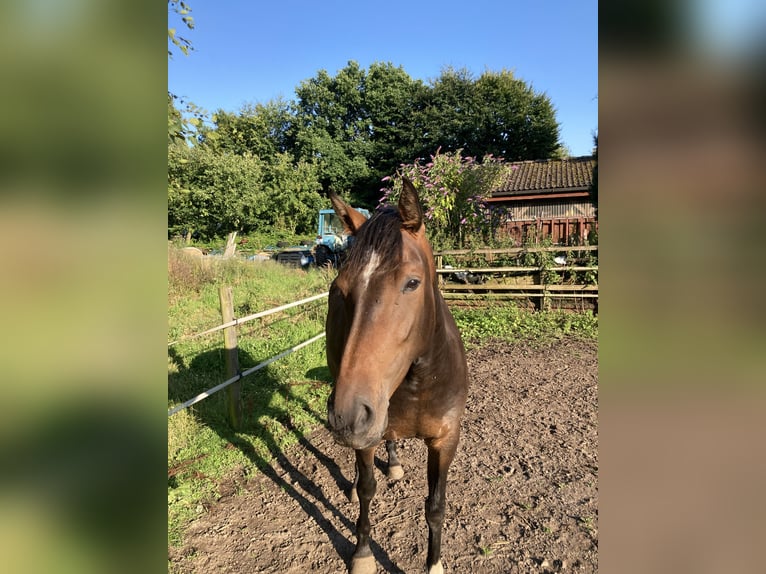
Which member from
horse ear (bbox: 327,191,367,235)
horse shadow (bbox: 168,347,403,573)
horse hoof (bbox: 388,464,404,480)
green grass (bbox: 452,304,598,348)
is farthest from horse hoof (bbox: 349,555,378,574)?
green grass (bbox: 452,304,598,348)

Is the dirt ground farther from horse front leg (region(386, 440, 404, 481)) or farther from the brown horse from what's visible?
the brown horse

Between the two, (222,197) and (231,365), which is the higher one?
(222,197)

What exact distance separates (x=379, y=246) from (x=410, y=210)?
300 mm

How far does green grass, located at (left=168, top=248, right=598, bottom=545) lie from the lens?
351cm

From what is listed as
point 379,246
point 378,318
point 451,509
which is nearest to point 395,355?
point 378,318

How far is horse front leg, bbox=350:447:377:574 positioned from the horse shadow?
0.44ft

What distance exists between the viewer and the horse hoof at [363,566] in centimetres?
242

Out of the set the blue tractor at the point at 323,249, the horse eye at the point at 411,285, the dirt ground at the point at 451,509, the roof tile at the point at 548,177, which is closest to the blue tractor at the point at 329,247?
the blue tractor at the point at 323,249

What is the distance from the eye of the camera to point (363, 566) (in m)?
2.43

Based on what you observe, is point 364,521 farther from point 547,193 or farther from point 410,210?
point 547,193
